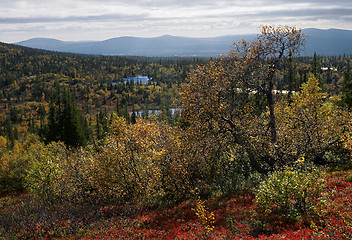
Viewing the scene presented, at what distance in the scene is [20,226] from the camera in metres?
17.5

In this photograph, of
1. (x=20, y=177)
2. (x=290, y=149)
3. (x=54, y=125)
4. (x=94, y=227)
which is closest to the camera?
(x=94, y=227)

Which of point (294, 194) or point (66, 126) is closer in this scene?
point (294, 194)

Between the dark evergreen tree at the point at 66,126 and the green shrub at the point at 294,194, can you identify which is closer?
the green shrub at the point at 294,194

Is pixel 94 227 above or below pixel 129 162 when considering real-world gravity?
below


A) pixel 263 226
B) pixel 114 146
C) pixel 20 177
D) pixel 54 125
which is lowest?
pixel 20 177

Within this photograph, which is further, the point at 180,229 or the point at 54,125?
the point at 54,125

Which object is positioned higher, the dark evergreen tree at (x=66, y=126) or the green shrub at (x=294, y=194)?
the green shrub at (x=294, y=194)

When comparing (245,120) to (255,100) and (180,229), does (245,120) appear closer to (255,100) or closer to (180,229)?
(255,100)

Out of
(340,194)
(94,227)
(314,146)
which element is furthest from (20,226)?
(314,146)

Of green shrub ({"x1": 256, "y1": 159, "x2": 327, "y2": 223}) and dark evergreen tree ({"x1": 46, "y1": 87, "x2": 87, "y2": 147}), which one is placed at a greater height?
green shrub ({"x1": 256, "y1": 159, "x2": 327, "y2": 223})

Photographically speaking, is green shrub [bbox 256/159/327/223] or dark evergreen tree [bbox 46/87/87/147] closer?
green shrub [bbox 256/159/327/223]

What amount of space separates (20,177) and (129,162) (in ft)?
A: 126

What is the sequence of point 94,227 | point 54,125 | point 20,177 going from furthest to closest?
point 54,125, point 20,177, point 94,227

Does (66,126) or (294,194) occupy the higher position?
(294,194)
